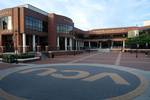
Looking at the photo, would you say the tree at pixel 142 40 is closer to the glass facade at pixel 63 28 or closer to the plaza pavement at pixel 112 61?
the glass facade at pixel 63 28

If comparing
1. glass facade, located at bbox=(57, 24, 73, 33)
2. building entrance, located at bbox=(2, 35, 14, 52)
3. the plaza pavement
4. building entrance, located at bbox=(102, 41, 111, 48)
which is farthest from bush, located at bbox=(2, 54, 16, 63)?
building entrance, located at bbox=(102, 41, 111, 48)

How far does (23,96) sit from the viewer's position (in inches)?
282

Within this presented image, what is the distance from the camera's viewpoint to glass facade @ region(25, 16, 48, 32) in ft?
105

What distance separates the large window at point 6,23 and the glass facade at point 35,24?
10.5 feet

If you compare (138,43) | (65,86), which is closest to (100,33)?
(138,43)

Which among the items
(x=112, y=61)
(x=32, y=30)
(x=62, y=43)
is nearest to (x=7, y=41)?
(x=32, y=30)

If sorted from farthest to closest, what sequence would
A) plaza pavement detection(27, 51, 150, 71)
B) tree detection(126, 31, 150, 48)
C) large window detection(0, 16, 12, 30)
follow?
tree detection(126, 31, 150, 48) → large window detection(0, 16, 12, 30) → plaza pavement detection(27, 51, 150, 71)

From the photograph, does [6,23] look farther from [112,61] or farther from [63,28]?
[112,61]

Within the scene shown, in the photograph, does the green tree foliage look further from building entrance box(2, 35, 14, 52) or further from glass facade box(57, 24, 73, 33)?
building entrance box(2, 35, 14, 52)

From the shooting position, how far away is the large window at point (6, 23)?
32044mm

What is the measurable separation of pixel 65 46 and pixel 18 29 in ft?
46.9

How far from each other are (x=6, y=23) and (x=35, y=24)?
5.29 meters

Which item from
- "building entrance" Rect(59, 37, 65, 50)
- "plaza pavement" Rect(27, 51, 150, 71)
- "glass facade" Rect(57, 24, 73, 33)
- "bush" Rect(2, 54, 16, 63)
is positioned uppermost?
"glass facade" Rect(57, 24, 73, 33)

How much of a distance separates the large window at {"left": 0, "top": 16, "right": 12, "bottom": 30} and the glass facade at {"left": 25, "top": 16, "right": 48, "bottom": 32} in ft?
10.5
